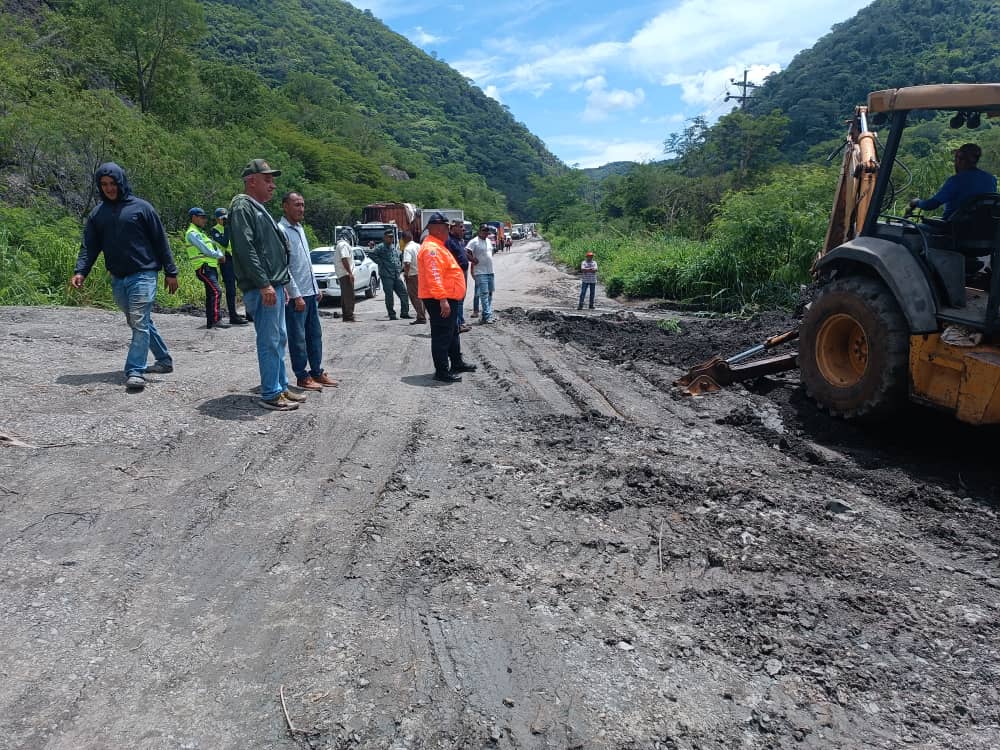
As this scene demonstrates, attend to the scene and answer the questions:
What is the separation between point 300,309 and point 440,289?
4.95 feet

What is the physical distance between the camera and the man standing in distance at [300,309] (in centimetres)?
598

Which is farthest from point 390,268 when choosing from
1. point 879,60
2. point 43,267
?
point 879,60

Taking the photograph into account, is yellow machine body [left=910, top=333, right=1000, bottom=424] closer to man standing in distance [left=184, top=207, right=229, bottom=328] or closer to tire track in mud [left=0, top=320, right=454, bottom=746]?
tire track in mud [left=0, top=320, right=454, bottom=746]

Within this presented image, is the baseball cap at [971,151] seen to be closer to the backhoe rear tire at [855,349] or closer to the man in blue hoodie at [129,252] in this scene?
the backhoe rear tire at [855,349]

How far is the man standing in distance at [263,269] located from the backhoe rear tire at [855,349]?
4441 millimetres

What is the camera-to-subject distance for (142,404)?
17.6 feet

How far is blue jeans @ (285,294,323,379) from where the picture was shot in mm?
6129

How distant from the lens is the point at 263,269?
210 inches

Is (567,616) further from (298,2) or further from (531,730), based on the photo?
(298,2)

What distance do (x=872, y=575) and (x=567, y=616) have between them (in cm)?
157

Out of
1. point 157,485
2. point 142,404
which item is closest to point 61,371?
point 142,404

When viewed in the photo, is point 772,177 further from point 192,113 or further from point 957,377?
point 192,113

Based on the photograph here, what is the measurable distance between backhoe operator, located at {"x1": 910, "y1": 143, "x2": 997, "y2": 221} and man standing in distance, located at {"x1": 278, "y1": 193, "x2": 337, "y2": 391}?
208 inches

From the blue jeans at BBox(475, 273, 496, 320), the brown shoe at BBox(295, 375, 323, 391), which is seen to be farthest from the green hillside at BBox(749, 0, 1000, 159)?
the brown shoe at BBox(295, 375, 323, 391)
